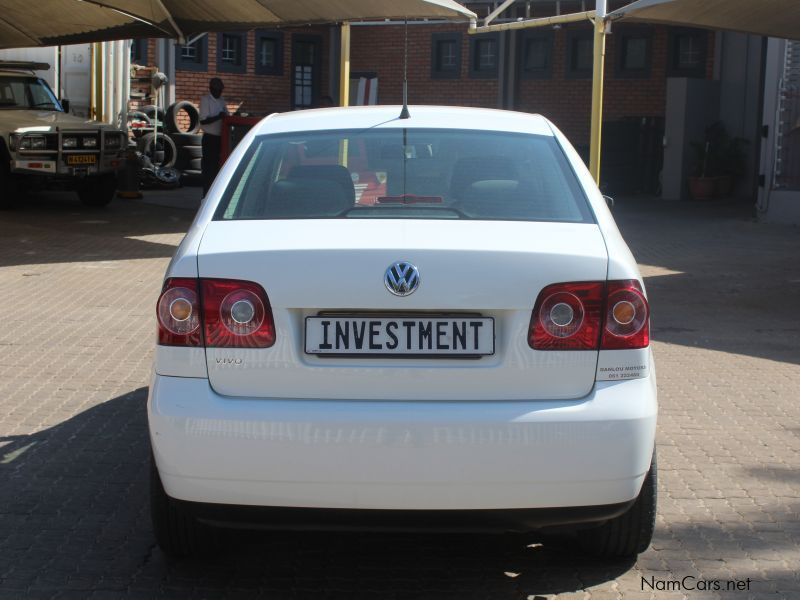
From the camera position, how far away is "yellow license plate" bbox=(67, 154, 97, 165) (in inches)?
744

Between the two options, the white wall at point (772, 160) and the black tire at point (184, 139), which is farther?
the black tire at point (184, 139)

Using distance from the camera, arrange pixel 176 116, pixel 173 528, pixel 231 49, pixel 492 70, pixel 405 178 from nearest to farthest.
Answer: pixel 173 528
pixel 405 178
pixel 176 116
pixel 492 70
pixel 231 49

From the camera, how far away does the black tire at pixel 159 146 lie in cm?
2391

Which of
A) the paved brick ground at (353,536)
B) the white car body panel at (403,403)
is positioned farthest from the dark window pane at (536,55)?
the white car body panel at (403,403)

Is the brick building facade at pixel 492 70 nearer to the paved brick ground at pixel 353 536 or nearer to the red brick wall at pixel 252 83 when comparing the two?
the red brick wall at pixel 252 83

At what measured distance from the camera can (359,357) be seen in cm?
374

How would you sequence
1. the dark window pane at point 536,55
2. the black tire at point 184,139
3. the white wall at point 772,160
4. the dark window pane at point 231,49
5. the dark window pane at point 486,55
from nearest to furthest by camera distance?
the white wall at point 772,160, the black tire at point 184,139, the dark window pane at point 536,55, the dark window pane at point 486,55, the dark window pane at point 231,49

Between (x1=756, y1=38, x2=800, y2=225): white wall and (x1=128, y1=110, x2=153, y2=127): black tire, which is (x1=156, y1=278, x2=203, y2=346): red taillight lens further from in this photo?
(x1=128, y1=110, x2=153, y2=127): black tire

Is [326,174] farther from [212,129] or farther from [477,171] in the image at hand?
[212,129]

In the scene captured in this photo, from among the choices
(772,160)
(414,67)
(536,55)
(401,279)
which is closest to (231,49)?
(414,67)

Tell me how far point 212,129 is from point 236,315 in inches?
627

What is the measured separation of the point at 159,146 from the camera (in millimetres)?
24391

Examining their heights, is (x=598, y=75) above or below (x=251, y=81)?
below

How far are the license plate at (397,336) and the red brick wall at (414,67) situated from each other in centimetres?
2676
